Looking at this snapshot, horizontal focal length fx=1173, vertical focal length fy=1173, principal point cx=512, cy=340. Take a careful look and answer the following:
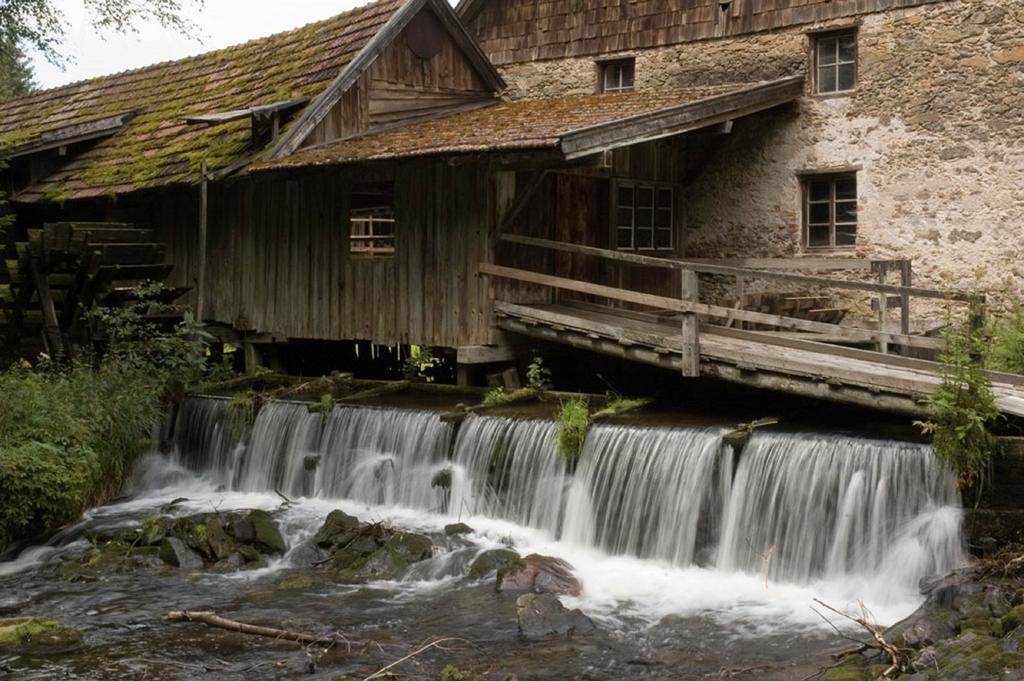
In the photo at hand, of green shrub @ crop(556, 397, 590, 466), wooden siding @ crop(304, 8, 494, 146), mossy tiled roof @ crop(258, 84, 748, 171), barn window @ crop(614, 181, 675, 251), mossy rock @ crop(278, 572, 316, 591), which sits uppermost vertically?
wooden siding @ crop(304, 8, 494, 146)

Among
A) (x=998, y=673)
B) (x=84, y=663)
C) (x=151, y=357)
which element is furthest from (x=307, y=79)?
(x=998, y=673)

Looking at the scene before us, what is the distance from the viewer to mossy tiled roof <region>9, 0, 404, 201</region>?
15922 mm

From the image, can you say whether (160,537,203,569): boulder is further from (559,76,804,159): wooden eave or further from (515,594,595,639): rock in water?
(559,76,804,159): wooden eave

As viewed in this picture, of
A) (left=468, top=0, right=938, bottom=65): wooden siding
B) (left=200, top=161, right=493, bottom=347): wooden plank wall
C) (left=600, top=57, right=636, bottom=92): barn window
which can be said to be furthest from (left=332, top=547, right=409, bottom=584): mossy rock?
(left=600, top=57, right=636, bottom=92): barn window

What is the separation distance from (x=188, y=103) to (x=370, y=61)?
12.8 ft

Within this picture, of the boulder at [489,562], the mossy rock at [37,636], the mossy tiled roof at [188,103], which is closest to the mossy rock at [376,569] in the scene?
the boulder at [489,562]

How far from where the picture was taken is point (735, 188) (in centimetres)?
1622

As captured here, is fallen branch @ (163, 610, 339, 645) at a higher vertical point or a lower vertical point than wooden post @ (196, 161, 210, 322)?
lower

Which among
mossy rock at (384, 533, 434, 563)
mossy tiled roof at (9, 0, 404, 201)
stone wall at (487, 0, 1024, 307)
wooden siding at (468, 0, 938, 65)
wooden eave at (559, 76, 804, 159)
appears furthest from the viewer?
mossy tiled roof at (9, 0, 404, 201)

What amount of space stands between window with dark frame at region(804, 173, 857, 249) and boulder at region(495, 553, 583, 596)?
7.74 metres

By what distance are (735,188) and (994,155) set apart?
343 cm

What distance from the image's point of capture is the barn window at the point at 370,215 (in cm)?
1500

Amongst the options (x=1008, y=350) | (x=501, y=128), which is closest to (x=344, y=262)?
(x=501, y=128)

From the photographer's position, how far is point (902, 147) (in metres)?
14.8
